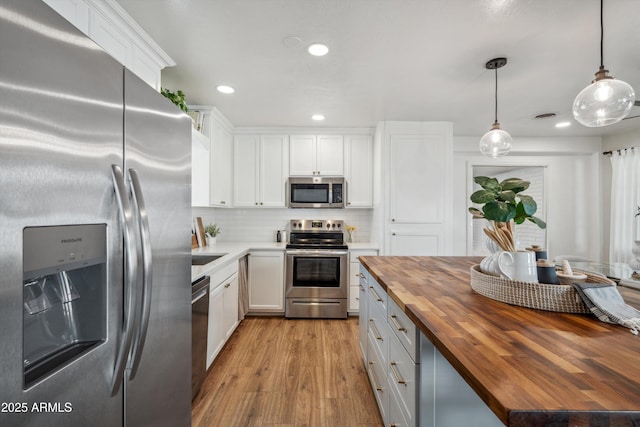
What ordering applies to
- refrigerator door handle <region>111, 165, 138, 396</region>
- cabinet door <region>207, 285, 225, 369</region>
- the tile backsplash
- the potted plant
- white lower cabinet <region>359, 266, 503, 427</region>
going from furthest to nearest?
the tile backsplash → the potted plant → cabinet door <region>207, 285, 225, 369</region> → white lower cabinet <region>359, 266, 503, 427</region> → refrigerator door handle <region>111, 165, 138, 396</region>

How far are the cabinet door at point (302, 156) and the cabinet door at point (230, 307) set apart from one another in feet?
5.26

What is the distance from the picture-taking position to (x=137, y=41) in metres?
1.66

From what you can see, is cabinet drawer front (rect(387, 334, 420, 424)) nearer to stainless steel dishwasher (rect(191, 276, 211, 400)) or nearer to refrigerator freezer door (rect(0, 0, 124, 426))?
refrigerator freezer door (rect(0, 0, 124, 426))

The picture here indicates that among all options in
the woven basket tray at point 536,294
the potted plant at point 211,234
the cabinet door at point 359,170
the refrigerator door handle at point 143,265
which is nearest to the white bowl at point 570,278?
the woven basket tray at point 536,294

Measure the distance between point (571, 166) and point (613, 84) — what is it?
383cm

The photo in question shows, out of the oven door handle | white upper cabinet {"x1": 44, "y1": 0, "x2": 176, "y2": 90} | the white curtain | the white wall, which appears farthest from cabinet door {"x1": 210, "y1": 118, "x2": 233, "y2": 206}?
the white curtain

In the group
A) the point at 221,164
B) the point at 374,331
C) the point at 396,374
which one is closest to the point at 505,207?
the point at 396,374

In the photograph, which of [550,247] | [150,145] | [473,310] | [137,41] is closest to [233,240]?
[137,41]

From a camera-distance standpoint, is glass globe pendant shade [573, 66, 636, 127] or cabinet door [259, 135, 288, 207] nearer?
glass globe pendant shade [573, 66, 636, 127]

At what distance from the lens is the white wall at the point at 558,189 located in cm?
426

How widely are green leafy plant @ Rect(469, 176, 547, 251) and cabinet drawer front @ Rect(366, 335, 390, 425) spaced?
1.01 metres

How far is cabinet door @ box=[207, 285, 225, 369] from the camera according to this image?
2295 millimetres

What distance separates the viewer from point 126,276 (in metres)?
0.84

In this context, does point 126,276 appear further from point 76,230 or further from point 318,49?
point 318,49
